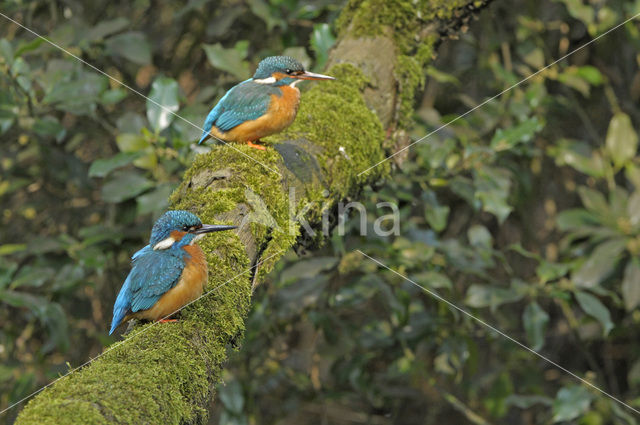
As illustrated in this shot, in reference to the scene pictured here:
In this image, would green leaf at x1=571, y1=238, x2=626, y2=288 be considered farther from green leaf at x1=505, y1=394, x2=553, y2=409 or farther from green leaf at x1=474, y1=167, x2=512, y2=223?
green leaf at x1=505, y1=394, x2=553, y2=409

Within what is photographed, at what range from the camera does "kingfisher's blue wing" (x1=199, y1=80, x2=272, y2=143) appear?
6.68ft

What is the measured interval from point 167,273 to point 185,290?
0.20 ft

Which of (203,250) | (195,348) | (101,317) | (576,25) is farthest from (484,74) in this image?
(195,348)

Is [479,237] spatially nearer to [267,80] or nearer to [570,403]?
[570,403]

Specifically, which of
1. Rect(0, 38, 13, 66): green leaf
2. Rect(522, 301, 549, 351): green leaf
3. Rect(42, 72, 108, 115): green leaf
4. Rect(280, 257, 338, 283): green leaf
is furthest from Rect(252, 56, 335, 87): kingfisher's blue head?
Rect(522, 301, 549, 351): green leaf

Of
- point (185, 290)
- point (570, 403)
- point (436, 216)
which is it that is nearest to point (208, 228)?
point (185, 290)

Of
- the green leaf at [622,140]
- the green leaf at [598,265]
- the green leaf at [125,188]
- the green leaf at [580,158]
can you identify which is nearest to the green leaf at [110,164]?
the green leaf at [125,188]

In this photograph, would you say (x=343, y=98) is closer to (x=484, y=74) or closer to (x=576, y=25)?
(x=484, y=74)

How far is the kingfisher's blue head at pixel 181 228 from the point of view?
1.59 m

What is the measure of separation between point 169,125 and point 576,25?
9.88 ft

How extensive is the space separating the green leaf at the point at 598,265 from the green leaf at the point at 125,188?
2119mm

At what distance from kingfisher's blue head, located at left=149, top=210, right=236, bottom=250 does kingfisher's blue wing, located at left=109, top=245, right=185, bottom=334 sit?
0.04 metres

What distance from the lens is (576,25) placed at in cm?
461

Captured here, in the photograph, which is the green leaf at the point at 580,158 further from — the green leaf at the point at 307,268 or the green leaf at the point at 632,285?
the green leaf at the point at 307,268
